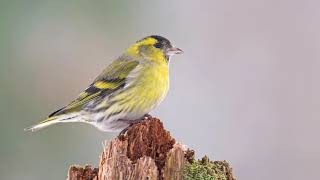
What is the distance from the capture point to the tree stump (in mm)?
7082

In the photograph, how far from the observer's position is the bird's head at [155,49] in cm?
998

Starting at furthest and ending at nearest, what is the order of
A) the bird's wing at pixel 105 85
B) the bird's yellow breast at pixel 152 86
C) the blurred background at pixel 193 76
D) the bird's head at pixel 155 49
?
the blurred background at pixel 193 76 → the bird's head at pixel 155 49 → the bird's wing at pixel 105 85 → the bird's yellow breast at pixel 152 86

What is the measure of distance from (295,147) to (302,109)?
49.7 inches

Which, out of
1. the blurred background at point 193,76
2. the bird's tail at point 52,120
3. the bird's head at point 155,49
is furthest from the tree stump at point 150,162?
the blurred background at point 193,76

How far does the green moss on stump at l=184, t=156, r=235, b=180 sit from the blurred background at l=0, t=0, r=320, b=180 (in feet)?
10.7

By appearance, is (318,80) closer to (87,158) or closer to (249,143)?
(249,143)

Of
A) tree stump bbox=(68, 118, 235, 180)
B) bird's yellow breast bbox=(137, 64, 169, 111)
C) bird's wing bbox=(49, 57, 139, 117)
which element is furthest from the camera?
bird's wing bbox=(49, 57, 139, 117)

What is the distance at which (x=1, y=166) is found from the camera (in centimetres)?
1279

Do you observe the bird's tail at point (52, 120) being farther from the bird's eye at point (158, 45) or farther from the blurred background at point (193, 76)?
the bird's eye at point (158, 45)

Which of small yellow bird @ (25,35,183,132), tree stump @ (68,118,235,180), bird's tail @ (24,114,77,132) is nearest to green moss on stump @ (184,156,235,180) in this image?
tree stump @ (68,118,235,180)

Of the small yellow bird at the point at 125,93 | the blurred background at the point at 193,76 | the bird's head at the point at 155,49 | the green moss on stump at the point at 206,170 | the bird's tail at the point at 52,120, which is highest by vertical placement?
the blurred background at the point at 193,76

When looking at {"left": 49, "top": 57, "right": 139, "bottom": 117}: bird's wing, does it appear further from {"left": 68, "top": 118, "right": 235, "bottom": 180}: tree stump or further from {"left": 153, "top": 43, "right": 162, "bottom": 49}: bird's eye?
{"left": 68, "top": 118, "right": 235, "bottom": 180}: tree stump

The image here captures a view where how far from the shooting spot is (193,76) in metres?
19.2

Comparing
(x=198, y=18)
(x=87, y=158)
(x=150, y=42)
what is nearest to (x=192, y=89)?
(x=198, y=18)
